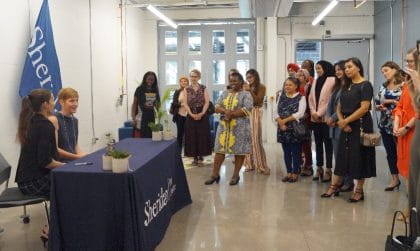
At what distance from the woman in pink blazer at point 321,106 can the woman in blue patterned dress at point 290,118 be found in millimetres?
170

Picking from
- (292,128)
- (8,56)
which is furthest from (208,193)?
(8,56)

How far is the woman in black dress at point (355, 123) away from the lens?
404 cm

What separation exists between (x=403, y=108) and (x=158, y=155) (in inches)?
93.1

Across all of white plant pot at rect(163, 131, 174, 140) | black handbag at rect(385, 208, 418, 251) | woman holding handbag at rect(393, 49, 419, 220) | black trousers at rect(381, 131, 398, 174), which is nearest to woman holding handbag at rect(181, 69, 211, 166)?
white plant pot at rect(163, 131, 174, 140)

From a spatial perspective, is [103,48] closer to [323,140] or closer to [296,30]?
[323,140]

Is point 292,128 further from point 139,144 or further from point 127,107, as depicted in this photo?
point 127,107

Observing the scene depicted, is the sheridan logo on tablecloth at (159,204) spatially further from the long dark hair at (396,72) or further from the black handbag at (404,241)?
the long dark hair at (396,72)

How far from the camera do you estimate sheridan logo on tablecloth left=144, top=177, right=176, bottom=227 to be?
284cm

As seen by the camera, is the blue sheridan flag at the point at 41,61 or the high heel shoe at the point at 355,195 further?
the blue sheridan flag at the point at 41,61

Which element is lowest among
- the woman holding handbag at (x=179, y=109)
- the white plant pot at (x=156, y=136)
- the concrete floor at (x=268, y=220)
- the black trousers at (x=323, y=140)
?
the concrete floor at (x=268, y=220)

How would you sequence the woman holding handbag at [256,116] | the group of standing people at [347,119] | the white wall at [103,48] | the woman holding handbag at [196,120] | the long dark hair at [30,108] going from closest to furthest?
the long dark hair at [30,108], the group of standing people at [347,119], the white wall at [103,48], the woman holding handbag at [256,116], the woman holding handbag at [196,120]

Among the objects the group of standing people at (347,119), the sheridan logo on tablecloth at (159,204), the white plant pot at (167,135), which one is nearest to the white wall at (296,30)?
the group of standing people at (347,119)

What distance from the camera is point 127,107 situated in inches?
340

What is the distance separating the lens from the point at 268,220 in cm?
378
